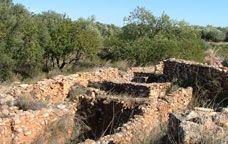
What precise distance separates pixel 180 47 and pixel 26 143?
57.7 feet

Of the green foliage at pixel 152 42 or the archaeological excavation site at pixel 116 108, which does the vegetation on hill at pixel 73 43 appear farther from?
the archaeological excavation site at pixel 116 108

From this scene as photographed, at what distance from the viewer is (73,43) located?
30766mm

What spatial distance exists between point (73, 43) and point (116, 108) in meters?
17.7

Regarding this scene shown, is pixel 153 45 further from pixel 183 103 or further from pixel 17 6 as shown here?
pixel 183 103

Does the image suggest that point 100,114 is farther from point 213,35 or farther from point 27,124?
point 213,35

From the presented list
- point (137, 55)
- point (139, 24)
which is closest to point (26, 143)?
point (137, 55)

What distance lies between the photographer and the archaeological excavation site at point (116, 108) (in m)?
7.11

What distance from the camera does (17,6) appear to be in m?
30.5

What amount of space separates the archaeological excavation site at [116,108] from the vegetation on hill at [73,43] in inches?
363

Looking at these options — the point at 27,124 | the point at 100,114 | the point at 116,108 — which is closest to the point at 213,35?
the point at 100,114

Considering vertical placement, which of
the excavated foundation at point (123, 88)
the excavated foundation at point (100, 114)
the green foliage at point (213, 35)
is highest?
the green foliage at point (213, 35)

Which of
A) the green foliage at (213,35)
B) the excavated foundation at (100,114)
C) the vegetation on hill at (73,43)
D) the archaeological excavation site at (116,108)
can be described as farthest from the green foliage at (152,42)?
the green foliage at (213,35)

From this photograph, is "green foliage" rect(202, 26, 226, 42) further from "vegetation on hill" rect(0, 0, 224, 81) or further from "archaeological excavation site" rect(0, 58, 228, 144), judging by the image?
"archaeological excavation site" rect(0, 58, 228, 144)

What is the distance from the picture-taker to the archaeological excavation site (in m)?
7.11
